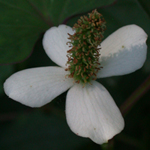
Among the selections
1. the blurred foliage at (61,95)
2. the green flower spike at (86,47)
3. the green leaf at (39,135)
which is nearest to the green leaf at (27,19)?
the blurred foliage at (61,95)

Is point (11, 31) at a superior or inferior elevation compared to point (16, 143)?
superior

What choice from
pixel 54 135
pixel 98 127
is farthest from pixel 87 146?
pixel 98 127

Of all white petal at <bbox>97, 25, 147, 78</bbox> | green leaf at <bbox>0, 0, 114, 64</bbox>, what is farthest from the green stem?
green leaf at <bbox>0, 0, 114, 64</bbox>

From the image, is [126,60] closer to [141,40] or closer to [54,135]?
[141,40]

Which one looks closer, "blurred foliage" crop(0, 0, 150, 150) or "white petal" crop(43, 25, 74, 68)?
"white petal" crop(43, 25, 74, 68)

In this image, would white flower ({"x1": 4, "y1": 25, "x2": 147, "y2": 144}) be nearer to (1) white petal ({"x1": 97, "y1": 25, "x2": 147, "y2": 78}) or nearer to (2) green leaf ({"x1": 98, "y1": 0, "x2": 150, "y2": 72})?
(1) white petal ({"x1": 97, "y1": 25, "x2": 147, "y2": 78})

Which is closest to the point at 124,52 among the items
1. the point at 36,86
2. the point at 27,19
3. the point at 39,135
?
the point at 36,86

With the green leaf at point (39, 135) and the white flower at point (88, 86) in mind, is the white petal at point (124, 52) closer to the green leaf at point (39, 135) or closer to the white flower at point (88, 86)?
the white flower at point (88, 86)
